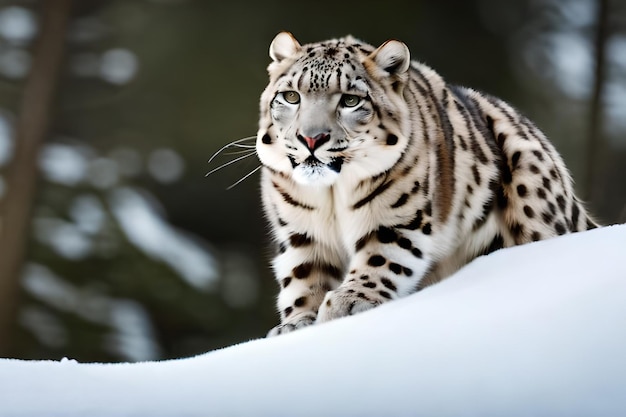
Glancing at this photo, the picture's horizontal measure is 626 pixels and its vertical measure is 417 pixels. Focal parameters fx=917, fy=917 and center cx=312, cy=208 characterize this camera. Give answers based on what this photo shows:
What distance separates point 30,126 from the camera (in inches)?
257

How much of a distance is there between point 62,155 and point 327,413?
513cm

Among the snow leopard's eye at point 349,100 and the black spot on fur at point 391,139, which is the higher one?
the snow leopard's eye at point 349,100

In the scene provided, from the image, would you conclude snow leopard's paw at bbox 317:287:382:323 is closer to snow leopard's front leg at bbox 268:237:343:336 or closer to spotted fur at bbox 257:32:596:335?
spotted fur at bbox 257:32:596:335

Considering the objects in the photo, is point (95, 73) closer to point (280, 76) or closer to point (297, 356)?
point (280, 76)

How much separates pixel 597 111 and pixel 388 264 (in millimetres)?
4274

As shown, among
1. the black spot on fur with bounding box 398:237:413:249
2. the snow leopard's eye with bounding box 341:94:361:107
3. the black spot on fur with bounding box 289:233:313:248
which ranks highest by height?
the snow leopard's eye with bounding box 341:94:361:107

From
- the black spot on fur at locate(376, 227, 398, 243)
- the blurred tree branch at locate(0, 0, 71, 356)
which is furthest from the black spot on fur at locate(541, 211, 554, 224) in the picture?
the blurred tree branch at locate(0, 0, 71, 356)

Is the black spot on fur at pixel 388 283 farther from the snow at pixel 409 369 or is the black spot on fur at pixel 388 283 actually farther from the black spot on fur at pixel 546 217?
the black spot on fur at pixel 546 217

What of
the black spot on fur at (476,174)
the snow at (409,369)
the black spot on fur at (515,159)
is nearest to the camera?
the snow at (409,369)

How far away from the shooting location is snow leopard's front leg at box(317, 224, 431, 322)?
2514 millimetres

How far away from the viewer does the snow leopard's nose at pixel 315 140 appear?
2.41 metres

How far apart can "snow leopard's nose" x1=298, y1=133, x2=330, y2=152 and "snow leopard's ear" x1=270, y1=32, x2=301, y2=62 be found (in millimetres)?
385

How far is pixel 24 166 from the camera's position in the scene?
656cm

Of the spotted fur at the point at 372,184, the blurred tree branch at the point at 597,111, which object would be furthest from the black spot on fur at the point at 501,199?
→ the blurred tree branch at the point at 597,111
